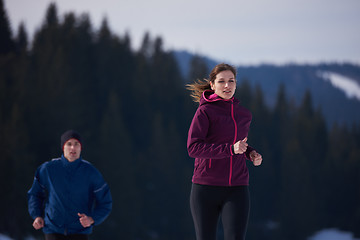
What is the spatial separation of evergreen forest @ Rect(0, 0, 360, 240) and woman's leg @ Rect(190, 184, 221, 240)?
124ft

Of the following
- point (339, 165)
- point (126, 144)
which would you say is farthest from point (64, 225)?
point (339, 165)

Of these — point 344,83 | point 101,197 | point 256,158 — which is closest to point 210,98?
point 256,158

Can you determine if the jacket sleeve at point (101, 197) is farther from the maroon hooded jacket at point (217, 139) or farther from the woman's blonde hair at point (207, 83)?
the woman's blonde hair at point (207, 83)

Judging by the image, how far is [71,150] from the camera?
13.4ft

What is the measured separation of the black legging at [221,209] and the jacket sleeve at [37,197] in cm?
141

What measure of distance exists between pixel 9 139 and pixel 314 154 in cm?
5251

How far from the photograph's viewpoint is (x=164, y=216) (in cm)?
5709

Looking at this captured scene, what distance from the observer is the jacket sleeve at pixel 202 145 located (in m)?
3.29

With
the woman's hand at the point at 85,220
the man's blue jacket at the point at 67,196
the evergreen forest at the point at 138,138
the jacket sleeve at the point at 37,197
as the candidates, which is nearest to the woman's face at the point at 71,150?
the man's blue jacket at the point at 67,196

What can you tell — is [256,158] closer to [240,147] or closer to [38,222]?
[240,147]

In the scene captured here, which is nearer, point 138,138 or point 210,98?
point 210,98

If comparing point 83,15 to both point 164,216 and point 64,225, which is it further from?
point 64,225

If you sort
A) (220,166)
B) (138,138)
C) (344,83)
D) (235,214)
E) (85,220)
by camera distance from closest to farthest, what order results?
(235,214) < (220,166) < (85,220) < (138,138) < (344,83)

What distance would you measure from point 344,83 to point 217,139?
14923 cm
